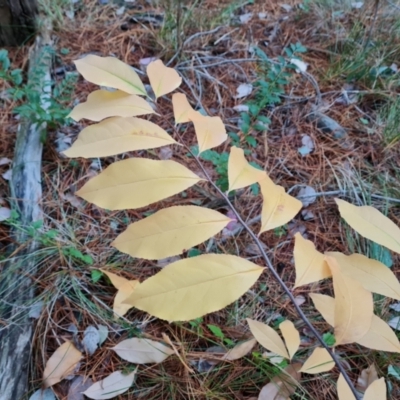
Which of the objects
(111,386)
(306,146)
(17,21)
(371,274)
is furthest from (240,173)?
(17,21)

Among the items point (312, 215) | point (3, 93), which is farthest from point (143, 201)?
point (3, 93)

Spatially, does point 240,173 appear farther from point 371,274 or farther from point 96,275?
point 96,275

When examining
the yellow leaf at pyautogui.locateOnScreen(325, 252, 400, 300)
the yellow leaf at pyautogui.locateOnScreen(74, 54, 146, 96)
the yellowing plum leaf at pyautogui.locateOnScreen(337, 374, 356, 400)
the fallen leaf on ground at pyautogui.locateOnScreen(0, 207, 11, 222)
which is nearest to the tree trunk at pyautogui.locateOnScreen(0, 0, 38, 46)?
the fallen leaf on ground at pyautogui.locateOnScreen(0, 207, 11, 222)

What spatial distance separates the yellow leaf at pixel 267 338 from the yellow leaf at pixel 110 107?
57 centimetres

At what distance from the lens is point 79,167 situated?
1.52m

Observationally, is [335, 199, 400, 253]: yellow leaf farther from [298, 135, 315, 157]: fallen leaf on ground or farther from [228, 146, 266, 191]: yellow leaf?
[298, 135, 315, 157]: fallen leaf on ground

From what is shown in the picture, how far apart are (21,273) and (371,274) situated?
3.37 ft

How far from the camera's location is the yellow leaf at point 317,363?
2.64 feet

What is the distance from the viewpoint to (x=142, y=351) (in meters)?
1.06

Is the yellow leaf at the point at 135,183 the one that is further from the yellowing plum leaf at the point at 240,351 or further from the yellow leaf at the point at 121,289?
the yellowing plum leaf at the point at 240,351

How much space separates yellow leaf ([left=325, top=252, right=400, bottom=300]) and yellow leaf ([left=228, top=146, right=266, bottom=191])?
22 centimetres

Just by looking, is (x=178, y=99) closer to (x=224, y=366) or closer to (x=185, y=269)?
(x=185, y=269)

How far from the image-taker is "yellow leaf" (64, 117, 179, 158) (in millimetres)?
825

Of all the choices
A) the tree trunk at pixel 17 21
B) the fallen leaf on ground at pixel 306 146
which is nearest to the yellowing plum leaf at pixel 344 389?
the fallen leaf on ground at pixel 306 146
